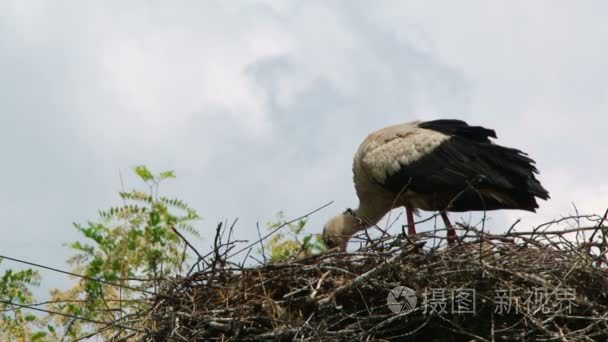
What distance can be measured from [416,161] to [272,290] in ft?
9.95

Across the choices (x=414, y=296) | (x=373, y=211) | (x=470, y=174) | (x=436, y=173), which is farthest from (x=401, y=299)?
(x=373, y=211)

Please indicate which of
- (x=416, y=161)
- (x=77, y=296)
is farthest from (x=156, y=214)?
(x=416, y=161)

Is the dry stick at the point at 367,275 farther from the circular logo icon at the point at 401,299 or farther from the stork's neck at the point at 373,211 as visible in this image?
the stork's neck at the point at 373,211

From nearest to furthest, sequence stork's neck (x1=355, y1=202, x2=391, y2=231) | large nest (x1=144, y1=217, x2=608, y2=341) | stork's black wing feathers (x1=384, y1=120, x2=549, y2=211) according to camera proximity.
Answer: large nest (x1=144, y1=217, x2=608, y2=341), stork's black wing feathers (x1=384, y1=120, x2=549, y2=211), stork's neck (x1=355, y1=202, x2=391, y2=231)

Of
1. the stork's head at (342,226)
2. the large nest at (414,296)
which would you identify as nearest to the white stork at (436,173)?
the stork's head at (342,226)

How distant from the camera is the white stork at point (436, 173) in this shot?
9.57 m

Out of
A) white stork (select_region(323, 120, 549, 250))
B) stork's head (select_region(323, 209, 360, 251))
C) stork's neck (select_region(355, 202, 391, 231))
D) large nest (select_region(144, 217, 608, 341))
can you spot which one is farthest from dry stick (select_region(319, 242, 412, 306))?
stork's neck (select_region(355, 202, 391, 231))

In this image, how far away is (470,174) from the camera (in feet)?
31.9

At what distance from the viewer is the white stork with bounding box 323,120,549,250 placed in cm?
957

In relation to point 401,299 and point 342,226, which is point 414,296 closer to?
point 401,299

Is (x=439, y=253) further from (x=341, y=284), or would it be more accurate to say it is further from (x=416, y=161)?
(x=416, y=161)

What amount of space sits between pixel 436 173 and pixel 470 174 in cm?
37

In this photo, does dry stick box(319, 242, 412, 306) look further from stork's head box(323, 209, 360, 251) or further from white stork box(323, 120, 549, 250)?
stork's head box(323, 209, 360, 251)

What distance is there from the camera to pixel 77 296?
9781mm
